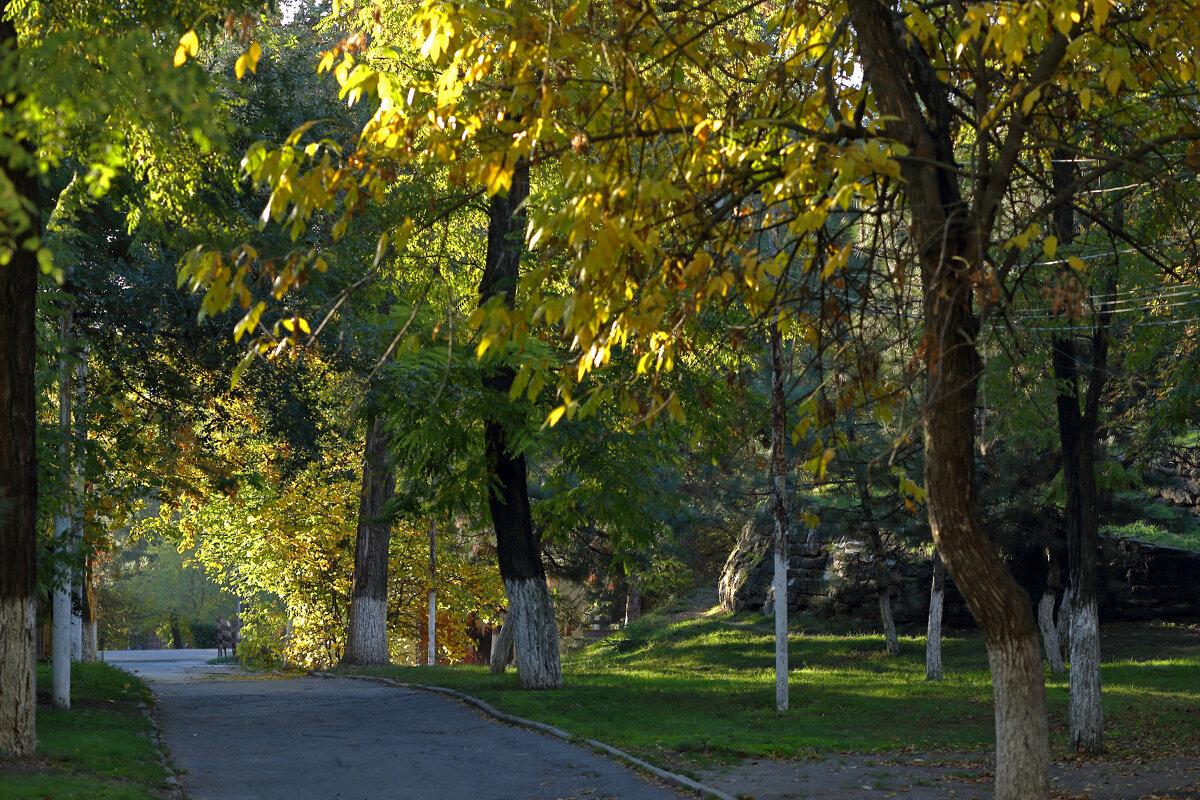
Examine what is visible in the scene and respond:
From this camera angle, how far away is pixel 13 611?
10.3 meters

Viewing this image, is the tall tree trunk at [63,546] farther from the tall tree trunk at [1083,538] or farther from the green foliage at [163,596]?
the green foliage at [163,596]

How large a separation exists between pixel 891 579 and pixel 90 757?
69.2 ft

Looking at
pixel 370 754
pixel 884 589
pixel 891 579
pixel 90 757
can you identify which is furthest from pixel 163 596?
pixel 90 757

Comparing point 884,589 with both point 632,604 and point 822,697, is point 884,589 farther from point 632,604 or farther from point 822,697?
point 632,604

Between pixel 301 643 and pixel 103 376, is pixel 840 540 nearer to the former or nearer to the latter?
pixel 301 643

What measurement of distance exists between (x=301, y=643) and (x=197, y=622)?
3782 cm

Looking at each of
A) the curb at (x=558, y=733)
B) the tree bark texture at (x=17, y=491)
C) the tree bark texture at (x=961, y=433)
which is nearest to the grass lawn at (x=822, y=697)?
the curb at (x=558, y=733)

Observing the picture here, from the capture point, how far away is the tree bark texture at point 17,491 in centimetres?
1009

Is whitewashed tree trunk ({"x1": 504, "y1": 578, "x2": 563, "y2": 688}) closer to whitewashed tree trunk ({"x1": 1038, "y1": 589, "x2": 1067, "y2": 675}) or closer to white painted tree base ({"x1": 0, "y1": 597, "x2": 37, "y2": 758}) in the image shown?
white painted tree base ({"x1": 0, "y1": 597, "x2": 37, "y2": 758})

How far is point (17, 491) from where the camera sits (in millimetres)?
10516

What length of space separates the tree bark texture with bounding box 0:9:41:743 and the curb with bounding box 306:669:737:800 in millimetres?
5700

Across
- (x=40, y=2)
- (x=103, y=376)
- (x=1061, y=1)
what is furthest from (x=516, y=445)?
(x=1061, y=1)

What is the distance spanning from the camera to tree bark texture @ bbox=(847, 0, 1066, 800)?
6.53 meters

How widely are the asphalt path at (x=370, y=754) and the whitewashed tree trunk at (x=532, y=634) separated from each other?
147 centimetres
